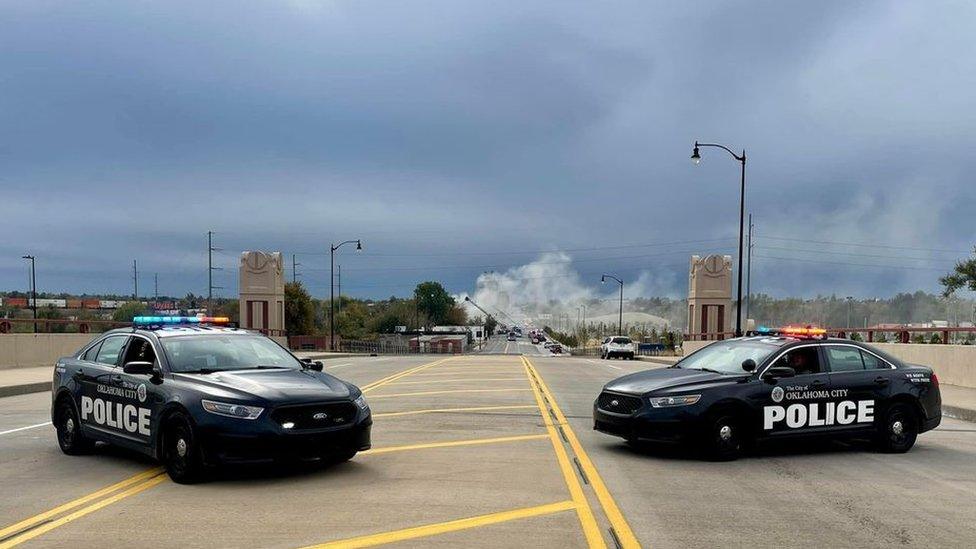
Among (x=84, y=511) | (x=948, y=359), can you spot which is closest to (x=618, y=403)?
(x=84, y=511)

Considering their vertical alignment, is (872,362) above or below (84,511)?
above

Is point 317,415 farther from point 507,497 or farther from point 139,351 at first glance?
point 139,351

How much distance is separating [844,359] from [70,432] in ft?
32.2

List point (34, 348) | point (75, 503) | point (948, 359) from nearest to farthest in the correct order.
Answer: point (75, 503) → point (948, 359) → point (34, 348)

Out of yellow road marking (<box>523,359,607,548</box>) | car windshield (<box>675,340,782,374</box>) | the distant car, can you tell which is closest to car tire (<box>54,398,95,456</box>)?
yellow road marking (<box>523,359,607,548</box>)

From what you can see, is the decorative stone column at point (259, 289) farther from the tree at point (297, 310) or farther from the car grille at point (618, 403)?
the car grille at point (618, 403)

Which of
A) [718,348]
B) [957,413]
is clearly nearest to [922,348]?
[957,413]

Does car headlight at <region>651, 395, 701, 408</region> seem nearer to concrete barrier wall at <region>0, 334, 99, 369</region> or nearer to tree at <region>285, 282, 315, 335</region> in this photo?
concrete barrier wall at <region>0, 334, 99, 369</region>

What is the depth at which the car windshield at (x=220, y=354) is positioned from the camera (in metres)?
8.69

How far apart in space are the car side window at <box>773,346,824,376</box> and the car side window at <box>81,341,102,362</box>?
8.54 metres

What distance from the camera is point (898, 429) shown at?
10.4 metres

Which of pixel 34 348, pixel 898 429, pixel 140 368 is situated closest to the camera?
pixel 140 368

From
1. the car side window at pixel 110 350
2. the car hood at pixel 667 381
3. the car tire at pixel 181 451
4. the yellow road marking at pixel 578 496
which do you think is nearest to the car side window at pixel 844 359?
the car hood at pixel 667 381

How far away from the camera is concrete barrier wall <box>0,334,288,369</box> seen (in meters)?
23.8
